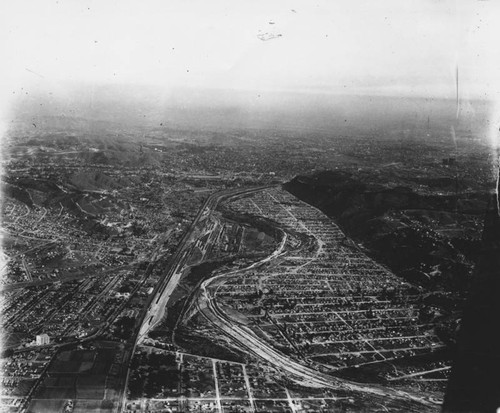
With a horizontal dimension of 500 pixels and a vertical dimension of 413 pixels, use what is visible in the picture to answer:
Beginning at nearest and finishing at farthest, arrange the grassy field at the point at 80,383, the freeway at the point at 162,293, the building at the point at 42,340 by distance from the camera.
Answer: the grassy field at the point at 80,383, the building at the point at 42,340, the freeway at the point at 162,293

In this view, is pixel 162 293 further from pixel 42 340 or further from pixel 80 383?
pixel 80 383

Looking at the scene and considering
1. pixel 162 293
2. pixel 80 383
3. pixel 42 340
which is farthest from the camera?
pixel 162 293

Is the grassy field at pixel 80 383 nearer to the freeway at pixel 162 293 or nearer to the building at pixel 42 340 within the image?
the freeway at pixel 162 293

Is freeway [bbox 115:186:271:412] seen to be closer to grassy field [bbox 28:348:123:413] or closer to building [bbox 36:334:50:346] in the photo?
grassy field [bbox 28:348:123:413]

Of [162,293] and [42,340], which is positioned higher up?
[42,340]

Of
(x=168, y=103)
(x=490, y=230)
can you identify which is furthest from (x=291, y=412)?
(x=168, y=103)

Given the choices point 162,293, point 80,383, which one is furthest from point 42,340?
point 162,293

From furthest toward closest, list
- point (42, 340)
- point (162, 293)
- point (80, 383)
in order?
point (162, 293), point (42, 340), point (80, 383)

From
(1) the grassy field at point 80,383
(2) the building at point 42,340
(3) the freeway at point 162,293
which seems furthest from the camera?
(3) the freeway at point 162,293

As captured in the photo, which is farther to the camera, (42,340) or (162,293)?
(162,293)

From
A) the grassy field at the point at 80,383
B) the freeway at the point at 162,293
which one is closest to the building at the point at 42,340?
the grassy field at the point at 80,383

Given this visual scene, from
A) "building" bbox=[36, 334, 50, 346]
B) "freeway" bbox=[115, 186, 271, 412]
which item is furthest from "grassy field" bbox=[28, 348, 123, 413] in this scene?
"building" bbox=[36, 334, 50, 346]
